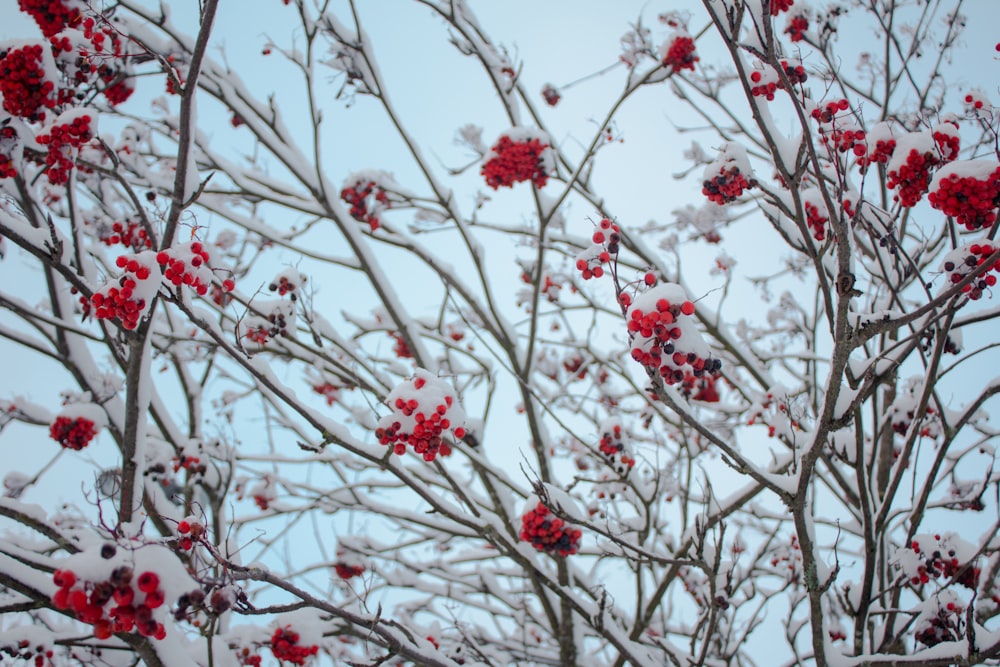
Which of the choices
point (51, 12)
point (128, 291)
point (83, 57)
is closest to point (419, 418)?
point (128, 291)

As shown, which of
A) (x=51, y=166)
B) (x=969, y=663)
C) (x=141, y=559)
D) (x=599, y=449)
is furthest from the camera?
(x=599, y=449)

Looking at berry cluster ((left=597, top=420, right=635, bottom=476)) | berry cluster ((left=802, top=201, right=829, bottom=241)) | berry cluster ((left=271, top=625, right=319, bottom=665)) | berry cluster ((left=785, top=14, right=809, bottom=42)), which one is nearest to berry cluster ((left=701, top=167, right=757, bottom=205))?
berry cluster ((left=802, top=201, right=829, bottom=241))

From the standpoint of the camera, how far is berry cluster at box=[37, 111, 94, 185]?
11.0 ft

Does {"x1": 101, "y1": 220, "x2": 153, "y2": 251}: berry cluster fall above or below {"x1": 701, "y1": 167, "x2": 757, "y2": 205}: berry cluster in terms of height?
above

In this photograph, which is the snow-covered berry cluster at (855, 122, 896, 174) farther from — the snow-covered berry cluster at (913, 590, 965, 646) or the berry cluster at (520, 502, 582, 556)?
the berry cluster at (520, 502, 582, 556)

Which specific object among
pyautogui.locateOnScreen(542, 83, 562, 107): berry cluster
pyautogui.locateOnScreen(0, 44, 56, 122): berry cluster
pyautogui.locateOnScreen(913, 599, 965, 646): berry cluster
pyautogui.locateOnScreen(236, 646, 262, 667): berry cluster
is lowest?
pyautogui.locateOnScreen(236, 646, 262, 667): berry cluster

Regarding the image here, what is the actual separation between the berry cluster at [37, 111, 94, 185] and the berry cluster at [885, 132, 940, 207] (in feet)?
13.9

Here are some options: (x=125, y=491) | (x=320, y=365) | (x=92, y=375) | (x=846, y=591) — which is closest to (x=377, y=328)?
(x=320, y=365)

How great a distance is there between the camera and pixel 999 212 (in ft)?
8.45

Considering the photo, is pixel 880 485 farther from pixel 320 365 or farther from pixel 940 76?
pixel 320 365

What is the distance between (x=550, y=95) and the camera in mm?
6590

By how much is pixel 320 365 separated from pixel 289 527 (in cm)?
201

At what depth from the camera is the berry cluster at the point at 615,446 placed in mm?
4902

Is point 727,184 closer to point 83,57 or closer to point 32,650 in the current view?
point 83,57
